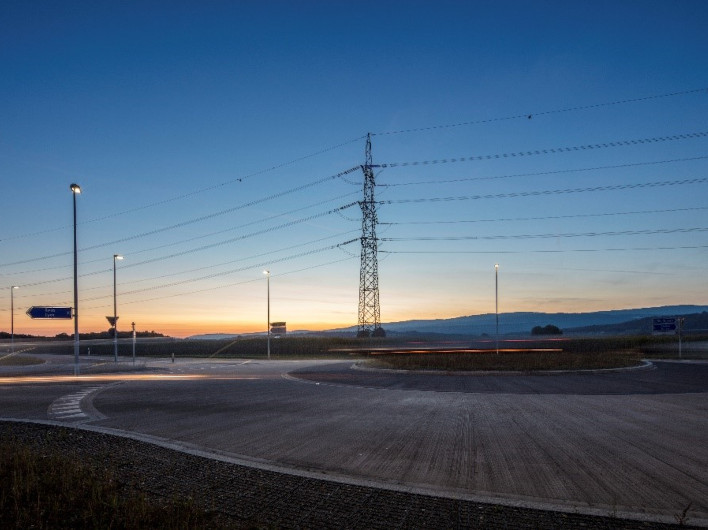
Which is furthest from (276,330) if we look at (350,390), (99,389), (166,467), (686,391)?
(166,467)

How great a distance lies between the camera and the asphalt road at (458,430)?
7230 millimetres

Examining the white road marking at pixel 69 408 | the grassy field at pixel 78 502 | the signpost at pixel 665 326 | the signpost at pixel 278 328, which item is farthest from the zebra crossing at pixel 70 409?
the signpost at pixel 665 326

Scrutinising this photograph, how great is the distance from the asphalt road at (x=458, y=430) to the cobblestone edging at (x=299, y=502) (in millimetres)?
435

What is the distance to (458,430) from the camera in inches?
438

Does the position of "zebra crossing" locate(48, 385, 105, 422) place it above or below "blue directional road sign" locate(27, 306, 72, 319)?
below

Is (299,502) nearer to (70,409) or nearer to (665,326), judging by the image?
(70,409)

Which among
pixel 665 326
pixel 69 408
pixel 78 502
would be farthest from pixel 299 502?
pixel 665 326

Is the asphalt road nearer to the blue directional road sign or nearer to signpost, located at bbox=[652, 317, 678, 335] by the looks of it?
the blue directional road sign

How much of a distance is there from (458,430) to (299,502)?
5.62 m

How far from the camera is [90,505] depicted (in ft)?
20.2

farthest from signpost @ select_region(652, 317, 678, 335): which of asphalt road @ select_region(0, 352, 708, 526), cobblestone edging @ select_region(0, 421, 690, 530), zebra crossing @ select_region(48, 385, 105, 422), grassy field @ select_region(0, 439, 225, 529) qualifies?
grassy field @ select_region(0, 439, 225, 529)

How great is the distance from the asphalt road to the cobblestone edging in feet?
1.43

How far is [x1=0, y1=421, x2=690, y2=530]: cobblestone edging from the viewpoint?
18.8 feet

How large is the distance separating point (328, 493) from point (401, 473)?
1542 millimetres
